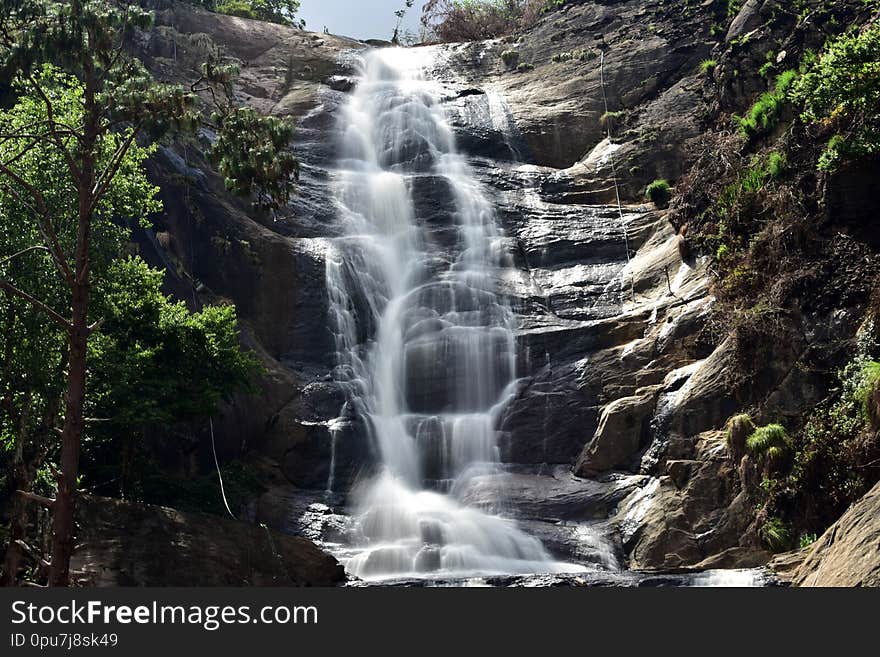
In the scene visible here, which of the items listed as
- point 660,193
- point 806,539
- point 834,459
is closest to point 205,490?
point 806,539

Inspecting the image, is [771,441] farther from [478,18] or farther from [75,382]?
[478,18]

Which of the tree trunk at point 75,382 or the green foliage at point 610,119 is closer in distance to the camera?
the tree trunk at point 75,382

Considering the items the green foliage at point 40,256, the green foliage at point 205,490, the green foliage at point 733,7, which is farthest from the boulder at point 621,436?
the green foliage at point 733,7

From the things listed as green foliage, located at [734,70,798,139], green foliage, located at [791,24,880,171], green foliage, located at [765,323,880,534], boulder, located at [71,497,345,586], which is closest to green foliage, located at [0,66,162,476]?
boulder, located at [71,497,345,586]

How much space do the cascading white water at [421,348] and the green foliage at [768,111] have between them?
10.5 metres

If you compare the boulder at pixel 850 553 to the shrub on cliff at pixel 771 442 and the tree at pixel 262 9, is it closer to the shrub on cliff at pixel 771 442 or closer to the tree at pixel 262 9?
the shrub on cliff at pixel 771 442

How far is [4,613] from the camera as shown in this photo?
12.9 meters

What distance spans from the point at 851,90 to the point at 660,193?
46.5 ft

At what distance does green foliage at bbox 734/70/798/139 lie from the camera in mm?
30837

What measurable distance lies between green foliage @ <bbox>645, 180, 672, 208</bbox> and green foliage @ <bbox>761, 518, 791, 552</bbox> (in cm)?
1841

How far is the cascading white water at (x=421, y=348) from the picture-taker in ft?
86.7

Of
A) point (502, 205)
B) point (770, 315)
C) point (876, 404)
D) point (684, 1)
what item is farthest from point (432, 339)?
point (684, 1)

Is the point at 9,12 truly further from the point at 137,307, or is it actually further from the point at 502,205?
the point at 502,205

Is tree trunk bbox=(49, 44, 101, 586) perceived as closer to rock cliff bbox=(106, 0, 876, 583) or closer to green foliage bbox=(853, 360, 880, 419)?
rock cliff bbox=(106, 0, 876, 583)
